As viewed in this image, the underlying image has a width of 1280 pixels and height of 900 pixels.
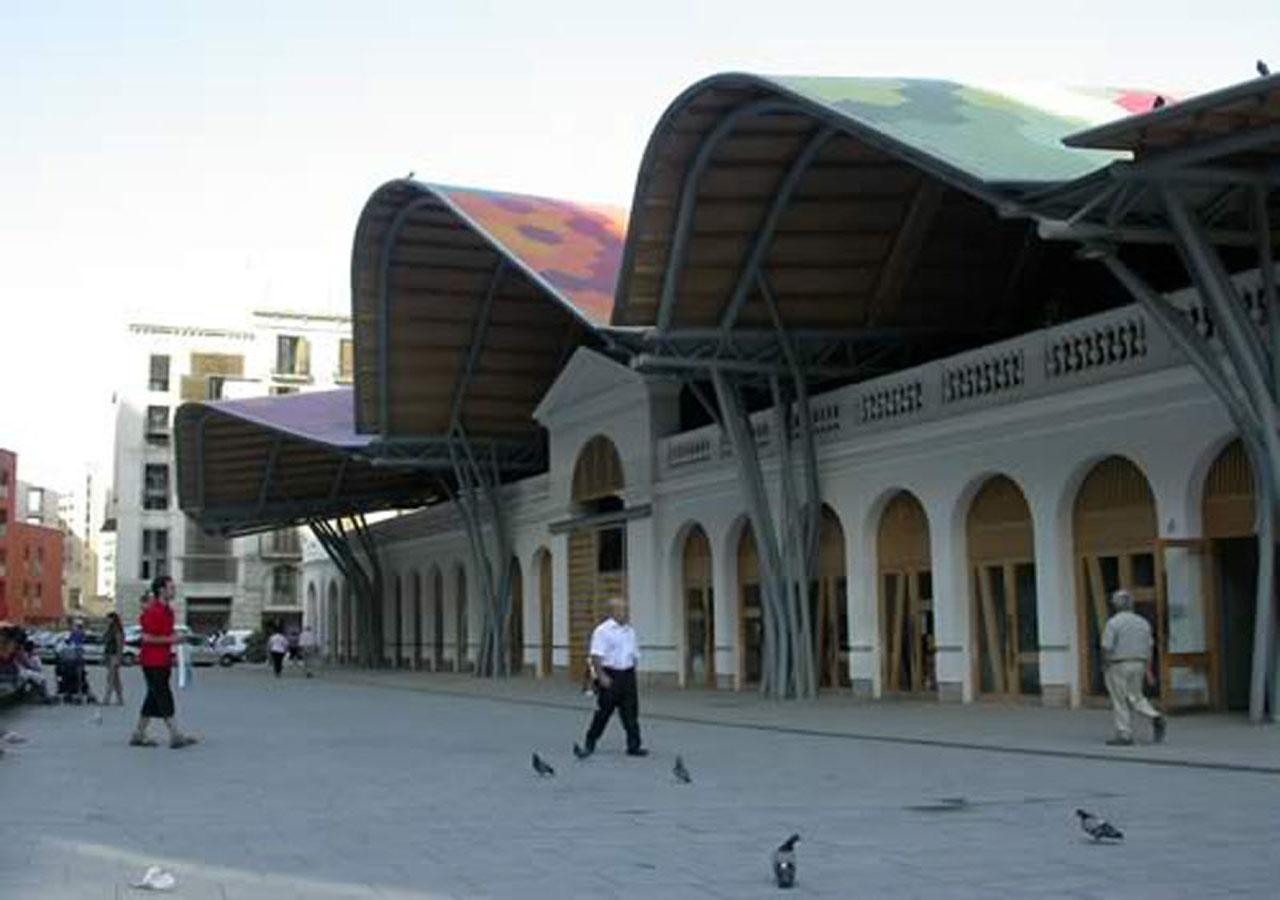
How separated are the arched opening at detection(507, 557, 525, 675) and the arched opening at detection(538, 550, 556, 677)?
1.59 meters

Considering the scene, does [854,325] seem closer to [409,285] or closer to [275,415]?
[409,285]

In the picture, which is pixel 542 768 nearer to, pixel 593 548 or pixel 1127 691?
→ pixel 1127 691

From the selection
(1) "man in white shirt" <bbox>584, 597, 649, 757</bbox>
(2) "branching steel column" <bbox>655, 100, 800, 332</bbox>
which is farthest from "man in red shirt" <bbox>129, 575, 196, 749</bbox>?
(2) "branching steel column" <bbox>655, 100, 800, 332</bbox>

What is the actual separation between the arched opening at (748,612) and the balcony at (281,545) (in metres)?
66.3

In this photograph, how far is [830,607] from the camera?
30.3 meters

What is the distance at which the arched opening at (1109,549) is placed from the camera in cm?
2223

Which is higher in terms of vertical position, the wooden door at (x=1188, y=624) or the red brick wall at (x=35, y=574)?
the red brick wall at (x=35, y=574)

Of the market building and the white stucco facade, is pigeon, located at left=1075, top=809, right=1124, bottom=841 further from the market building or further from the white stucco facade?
the white stucco facade

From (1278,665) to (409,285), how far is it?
2591cm

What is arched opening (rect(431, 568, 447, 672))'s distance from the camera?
55.7m

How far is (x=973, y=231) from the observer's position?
29.7 metres

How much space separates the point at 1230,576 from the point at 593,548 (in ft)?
68.1

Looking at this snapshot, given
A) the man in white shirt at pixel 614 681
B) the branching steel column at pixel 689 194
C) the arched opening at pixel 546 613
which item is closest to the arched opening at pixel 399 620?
the arched opening at pixel 546 613

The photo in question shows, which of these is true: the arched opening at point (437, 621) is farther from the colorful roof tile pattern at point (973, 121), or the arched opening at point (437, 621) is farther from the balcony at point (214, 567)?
the balcony at point (214, 567)
